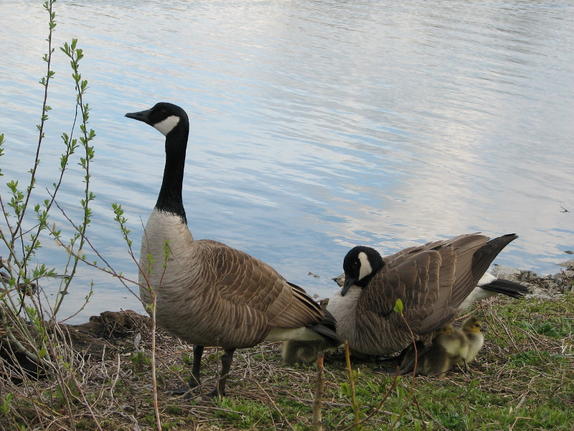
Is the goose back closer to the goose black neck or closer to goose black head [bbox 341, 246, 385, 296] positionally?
the goose black neck

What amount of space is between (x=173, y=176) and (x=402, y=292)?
1.95 meters

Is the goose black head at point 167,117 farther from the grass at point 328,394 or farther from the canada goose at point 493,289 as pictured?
the canada goose at point 493,289

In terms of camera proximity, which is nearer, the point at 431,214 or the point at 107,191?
the point at 107,191

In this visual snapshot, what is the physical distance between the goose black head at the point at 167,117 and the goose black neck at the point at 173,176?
0.03m

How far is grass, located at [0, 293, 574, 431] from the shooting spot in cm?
454

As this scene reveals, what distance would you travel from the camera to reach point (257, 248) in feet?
32.2

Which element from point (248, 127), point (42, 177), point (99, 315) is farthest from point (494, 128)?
point (99, 315)

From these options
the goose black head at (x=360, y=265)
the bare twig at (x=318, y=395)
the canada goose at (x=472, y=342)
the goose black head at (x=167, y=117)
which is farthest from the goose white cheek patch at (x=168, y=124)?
the bare twig at (x=318, y=395)

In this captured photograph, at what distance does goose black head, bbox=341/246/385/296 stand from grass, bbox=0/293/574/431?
603 millimetres

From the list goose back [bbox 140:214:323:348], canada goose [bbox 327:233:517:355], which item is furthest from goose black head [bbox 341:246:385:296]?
goose back [bbox 140:214:323:348]

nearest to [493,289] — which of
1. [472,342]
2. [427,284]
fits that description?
[427,284]

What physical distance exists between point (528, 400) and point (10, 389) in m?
3.25

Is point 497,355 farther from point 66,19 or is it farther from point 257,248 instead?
point 66,19

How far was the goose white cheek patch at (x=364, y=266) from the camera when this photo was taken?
630 cm
